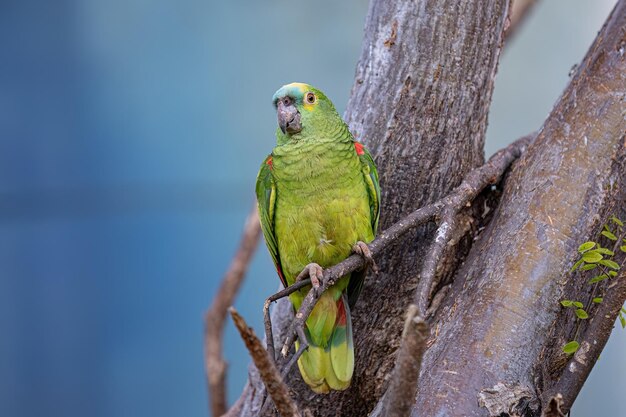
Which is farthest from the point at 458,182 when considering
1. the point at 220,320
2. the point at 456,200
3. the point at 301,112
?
the point at 220,320

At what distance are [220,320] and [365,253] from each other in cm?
123

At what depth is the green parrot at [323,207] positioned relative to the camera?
5.82 ft

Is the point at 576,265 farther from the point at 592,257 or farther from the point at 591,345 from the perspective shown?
the point at 591,345

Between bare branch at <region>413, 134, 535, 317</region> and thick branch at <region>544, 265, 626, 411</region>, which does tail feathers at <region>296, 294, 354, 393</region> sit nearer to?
bare branch at <region>413, 134, 535, 317</region>

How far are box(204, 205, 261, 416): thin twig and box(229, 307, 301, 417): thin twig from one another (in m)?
1.65

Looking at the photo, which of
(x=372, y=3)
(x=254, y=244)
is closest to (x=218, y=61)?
(x=254, y=244)

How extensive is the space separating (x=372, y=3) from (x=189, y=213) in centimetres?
263

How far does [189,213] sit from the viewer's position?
169 inches

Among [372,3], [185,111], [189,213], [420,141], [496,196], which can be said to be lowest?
[496,196]

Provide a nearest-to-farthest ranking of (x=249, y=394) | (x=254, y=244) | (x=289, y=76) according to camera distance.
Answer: (x=249, y=394), (x=254, y=244), (x=289, y=76)

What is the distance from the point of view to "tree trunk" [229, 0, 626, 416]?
4.69ft

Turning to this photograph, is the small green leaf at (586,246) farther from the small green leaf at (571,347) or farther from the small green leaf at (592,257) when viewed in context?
the small green leaf at (571,347)

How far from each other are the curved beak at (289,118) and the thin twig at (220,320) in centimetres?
94

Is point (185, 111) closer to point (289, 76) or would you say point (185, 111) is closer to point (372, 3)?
point (289, 76)
